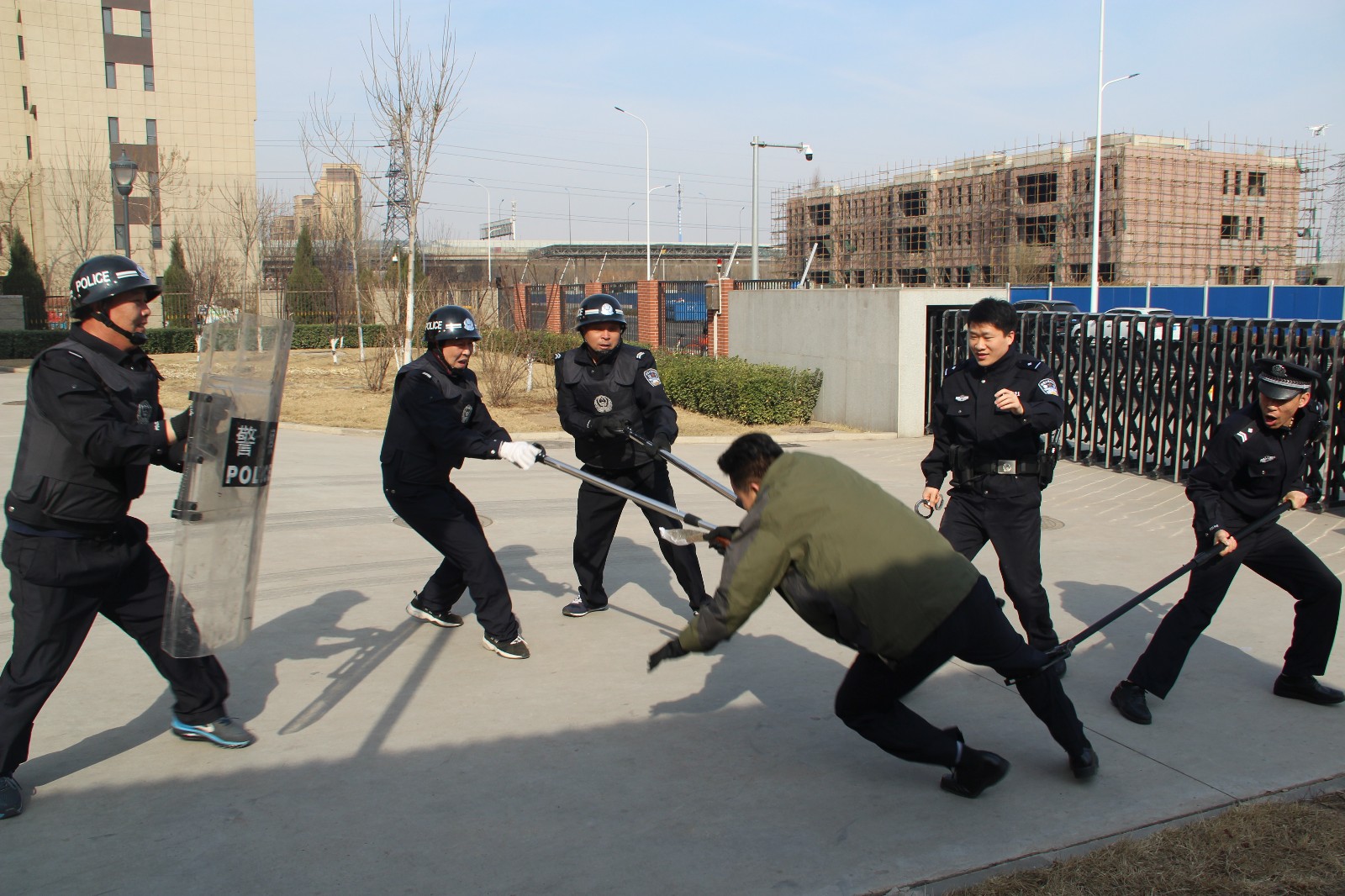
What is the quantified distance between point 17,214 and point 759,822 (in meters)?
54.2

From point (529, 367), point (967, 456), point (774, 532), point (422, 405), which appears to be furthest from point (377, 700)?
point (529, 367)

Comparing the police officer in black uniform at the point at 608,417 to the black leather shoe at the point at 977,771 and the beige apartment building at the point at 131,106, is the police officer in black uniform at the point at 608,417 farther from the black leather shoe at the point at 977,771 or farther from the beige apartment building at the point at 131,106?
the beige apartment building at the point at 131,106

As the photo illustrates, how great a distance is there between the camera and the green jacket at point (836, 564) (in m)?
3.55

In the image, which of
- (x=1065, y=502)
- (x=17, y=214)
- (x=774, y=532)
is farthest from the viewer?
(x=17, y=214)

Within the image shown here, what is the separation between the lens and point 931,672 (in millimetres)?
3818

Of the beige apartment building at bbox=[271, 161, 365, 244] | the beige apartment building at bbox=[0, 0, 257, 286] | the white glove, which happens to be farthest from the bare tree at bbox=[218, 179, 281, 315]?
the white glove

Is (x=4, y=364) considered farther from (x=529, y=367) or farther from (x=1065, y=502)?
(x=1065, y=502)

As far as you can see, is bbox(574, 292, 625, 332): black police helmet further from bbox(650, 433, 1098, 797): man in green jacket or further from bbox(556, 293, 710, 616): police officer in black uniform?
bbox(650, 433, 1098, 797): man in green jacket

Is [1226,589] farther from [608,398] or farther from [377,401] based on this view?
[377,401]

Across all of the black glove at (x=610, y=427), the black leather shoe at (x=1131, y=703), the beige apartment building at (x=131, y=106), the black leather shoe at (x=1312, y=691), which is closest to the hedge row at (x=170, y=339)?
the beige apartment building at (x=131, y=106)

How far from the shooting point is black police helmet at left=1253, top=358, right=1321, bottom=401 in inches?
187

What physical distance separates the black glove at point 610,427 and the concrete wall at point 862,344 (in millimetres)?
8764

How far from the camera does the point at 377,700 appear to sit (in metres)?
5.16

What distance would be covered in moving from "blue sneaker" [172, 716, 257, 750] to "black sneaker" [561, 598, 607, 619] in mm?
2293
